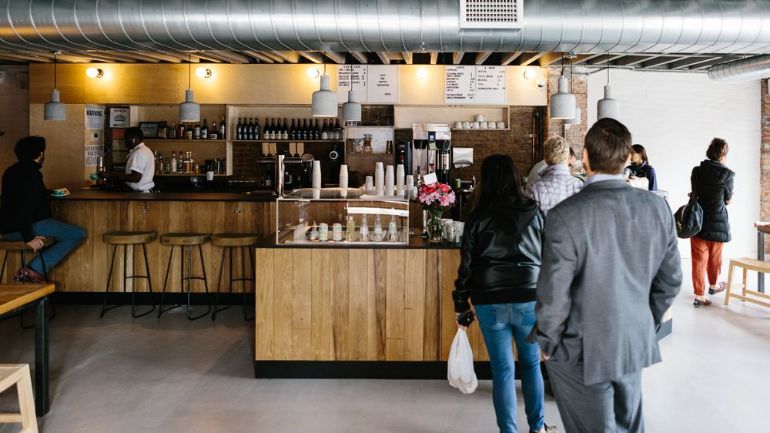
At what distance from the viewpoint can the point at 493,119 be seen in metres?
9.66

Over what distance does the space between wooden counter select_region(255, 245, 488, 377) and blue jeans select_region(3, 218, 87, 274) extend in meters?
3.02

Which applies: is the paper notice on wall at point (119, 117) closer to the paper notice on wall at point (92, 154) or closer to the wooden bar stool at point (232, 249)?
the paper notice on wall at point (92, 154)

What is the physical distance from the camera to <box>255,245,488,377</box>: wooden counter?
4492mm

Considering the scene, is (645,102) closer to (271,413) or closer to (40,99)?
(271,413)

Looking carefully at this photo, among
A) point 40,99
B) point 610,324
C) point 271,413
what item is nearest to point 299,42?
point 271,413

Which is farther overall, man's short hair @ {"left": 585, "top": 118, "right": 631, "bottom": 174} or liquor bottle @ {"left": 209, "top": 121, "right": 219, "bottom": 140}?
liquor bottle @ {"left": 209, "top": 121, "right": 219, "bottom": 140}

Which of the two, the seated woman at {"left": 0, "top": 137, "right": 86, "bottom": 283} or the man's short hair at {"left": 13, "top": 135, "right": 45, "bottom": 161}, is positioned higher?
the man's short hair at {"left": 13, "top": 135, "right": 45, "bottom": 161}

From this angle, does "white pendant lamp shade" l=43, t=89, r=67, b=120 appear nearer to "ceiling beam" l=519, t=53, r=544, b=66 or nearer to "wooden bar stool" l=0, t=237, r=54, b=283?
"wooden bar stool" l=0, t=237, r=54, b=283

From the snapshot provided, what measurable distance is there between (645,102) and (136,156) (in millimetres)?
7806

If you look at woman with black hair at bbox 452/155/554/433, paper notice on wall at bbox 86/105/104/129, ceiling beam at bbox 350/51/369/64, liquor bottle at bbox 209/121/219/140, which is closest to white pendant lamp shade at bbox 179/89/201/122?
liquor bottle at bbox 209/121/219/140

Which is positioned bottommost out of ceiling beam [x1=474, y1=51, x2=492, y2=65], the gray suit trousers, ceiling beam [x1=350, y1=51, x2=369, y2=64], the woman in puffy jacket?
the gray suit trousers

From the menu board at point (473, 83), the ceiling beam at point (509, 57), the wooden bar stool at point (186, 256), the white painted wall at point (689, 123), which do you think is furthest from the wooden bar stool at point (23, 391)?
the white painted wall at point (689, 123)

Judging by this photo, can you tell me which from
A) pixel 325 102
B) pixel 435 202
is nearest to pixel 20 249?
pixel 325 102

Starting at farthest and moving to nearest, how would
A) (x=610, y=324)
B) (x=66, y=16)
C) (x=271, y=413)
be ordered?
(x=66, y=16) → (x=271, y=413) → (x=610, y=324)
